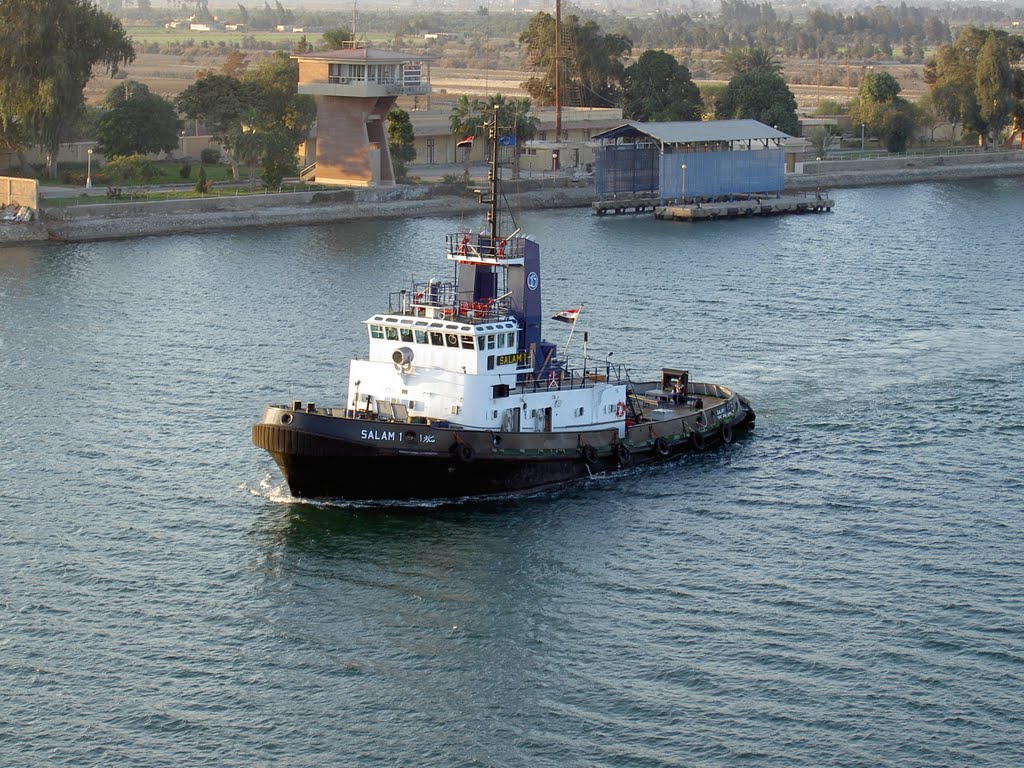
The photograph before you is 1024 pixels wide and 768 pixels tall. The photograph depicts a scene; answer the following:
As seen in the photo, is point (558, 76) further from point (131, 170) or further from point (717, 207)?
point (131, 170)

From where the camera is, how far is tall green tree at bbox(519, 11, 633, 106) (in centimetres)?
12888

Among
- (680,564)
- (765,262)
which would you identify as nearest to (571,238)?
(765,262)

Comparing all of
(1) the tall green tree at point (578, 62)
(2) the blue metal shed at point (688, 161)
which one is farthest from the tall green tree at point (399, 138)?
(1) the tall green tree at point (578, 62)

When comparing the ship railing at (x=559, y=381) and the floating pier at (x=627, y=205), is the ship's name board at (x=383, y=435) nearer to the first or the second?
the ship railing at (x=559, y=381)

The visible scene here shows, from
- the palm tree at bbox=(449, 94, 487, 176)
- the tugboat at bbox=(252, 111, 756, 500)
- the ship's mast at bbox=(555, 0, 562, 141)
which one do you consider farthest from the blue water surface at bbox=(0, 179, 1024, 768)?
the ship's mast at bbox=(555, 0, 562, 141)

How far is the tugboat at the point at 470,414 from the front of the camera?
41.0m

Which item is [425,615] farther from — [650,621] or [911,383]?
[911,383]

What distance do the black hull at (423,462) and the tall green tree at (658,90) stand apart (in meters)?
84.0

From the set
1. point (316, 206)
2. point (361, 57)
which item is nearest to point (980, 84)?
point (361, 57)

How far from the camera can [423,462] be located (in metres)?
41.2

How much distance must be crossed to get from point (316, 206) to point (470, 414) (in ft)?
180

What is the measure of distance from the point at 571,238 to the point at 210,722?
203 ft

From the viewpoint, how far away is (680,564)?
37.6 m

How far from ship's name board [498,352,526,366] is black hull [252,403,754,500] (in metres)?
1.97
